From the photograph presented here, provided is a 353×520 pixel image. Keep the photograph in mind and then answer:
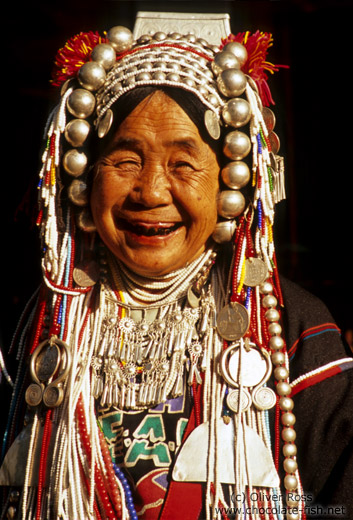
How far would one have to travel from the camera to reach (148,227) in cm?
236

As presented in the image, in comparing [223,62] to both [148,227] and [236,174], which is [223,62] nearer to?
[236,174]

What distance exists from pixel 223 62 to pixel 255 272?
700 millimetres

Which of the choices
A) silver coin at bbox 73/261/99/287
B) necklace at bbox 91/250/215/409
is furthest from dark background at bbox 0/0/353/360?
necklace at bbox 91/250/215/409

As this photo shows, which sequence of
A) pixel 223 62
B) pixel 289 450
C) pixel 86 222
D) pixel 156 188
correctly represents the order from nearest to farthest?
1. pixel 289 450
2. pixel 156 188
3. pixel 223 62
4. pixel 86 222

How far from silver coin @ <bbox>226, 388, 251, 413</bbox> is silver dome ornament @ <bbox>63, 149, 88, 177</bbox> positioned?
0.89 metres

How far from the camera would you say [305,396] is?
2287 millimetres

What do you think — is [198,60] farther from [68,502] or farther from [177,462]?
[68,502]

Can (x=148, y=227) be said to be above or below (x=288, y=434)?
above

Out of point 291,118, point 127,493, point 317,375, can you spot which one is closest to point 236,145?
point 317,375

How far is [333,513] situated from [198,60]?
4.87ft

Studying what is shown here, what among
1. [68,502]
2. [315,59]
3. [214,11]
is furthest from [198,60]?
[315,59]

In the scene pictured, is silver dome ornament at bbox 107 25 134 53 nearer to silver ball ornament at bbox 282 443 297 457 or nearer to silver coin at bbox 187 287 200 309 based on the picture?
silver coin at bbox 187 287 200 309

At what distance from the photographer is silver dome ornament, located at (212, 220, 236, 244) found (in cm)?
245

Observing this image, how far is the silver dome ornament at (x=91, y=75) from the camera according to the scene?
2.42 metres
